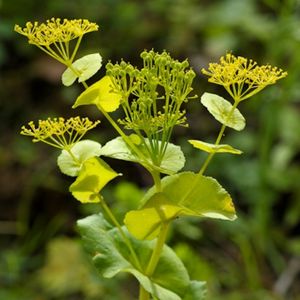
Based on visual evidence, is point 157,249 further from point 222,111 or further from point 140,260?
point 222,111

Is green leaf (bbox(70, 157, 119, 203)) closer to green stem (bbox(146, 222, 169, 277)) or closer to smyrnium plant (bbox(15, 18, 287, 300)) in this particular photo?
smyrnium plant (bbox(15, 18, 287, 300))

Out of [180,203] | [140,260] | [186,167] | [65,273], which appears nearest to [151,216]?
[180,203]

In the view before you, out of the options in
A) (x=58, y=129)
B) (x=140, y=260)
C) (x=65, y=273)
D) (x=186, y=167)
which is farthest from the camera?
(x=186, y=167)

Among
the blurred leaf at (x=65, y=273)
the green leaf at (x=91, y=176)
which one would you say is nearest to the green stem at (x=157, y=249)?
the green leaf at (x=91, y=176)

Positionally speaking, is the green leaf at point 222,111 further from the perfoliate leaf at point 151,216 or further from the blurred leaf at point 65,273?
the blurred leaf at point 65,273

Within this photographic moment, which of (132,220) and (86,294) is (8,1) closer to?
(86,294)

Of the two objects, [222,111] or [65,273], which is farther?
[65,273]

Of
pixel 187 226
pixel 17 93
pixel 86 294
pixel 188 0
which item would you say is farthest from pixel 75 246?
pixel 188 0

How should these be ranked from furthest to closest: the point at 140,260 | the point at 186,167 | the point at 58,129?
the point at 186,167
the point at 140,260
the point at 58,129
